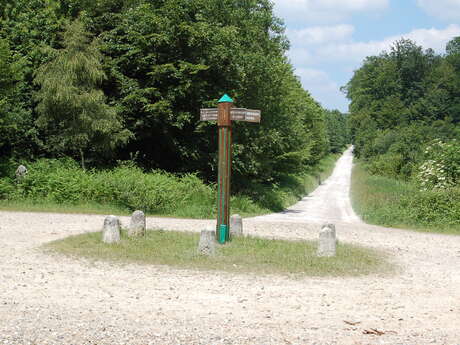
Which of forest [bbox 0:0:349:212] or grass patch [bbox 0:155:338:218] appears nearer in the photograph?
grass patch [bbox 0:155:338:218]

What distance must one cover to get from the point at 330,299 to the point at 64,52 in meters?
16.4

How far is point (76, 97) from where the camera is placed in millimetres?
19469

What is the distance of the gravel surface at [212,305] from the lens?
5562 mm

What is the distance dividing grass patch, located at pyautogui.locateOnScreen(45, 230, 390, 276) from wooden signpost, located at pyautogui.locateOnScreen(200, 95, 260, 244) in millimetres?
489

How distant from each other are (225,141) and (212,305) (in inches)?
193

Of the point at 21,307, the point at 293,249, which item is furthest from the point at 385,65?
the point at 21,307

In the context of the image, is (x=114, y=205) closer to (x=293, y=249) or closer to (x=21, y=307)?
(x=293, y=249)

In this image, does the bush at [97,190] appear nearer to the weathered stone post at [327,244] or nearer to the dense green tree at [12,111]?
the dense green tree at [12,111]

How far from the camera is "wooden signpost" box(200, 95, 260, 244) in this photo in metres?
11.0

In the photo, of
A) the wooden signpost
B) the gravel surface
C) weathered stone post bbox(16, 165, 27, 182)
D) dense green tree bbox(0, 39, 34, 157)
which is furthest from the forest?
the gravel surface

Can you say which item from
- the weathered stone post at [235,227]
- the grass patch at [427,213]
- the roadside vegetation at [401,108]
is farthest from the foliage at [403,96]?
the weathered stone post at [235,227]

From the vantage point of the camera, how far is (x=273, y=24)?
29859mm

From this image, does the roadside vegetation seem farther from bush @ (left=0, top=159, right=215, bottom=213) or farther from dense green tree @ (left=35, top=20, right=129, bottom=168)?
dense green tree @ (left=35, top=20, right=129, bottom=168)

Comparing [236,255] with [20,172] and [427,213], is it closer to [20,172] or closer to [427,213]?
[427,213]
